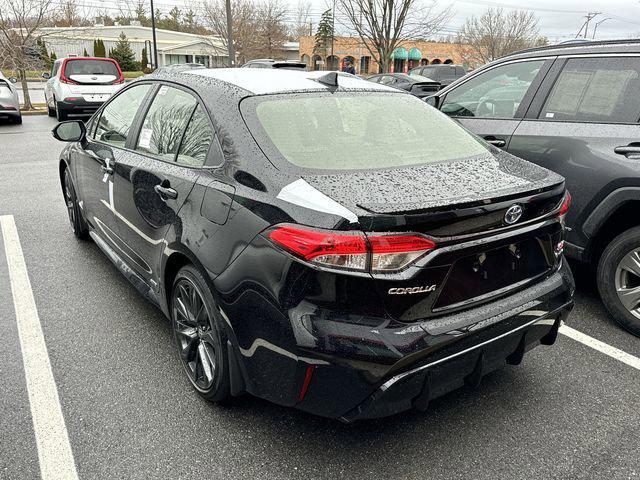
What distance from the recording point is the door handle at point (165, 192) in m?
2.67

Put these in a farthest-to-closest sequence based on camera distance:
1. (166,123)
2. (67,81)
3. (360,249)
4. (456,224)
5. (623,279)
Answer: (67,81) → (623,279) → (166,123) → (456,224) → (360,249)

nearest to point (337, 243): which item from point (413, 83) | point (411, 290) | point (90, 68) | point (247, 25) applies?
point (411, 290)

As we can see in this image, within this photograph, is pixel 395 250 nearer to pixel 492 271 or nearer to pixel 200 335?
pixel 492 271

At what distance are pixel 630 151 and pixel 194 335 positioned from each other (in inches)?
114

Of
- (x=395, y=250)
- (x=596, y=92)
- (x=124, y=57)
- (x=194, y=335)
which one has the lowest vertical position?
(x=194, y=335)

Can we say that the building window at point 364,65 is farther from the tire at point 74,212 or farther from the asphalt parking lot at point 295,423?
the asphalt parking lot at point 295,423

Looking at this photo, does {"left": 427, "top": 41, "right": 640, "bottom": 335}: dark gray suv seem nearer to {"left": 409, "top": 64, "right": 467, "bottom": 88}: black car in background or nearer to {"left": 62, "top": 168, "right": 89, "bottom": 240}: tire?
{"left": 62, "top": 168, "right": 89, "bottom": 240}: tire

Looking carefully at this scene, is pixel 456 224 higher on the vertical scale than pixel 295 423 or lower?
higher

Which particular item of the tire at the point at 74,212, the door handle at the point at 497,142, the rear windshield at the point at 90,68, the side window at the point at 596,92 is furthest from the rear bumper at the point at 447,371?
the rear windshield at the point at 90,68

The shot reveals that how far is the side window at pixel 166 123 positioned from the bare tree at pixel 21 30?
17227 millimetres

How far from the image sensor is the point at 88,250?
4.84m

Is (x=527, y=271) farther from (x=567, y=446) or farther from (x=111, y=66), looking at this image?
(x=111, y=66)

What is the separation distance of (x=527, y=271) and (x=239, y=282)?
130 centimetres

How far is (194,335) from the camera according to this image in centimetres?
272
